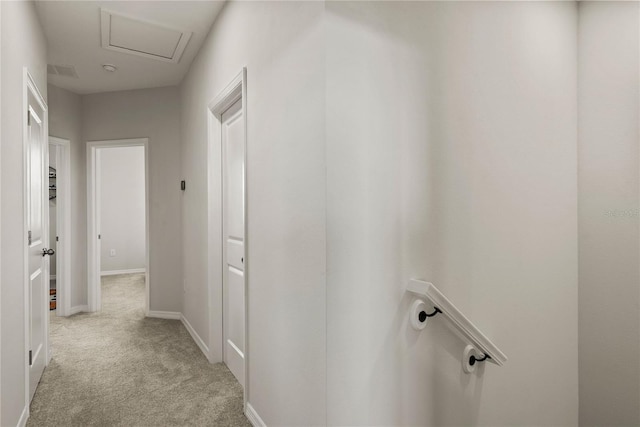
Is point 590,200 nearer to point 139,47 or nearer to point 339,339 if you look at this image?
point 339,339

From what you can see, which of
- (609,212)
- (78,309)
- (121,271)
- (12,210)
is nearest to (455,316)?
(609,212)

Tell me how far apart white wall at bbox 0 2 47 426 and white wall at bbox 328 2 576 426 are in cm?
159

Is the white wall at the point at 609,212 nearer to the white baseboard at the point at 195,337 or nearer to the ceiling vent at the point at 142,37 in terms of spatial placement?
the white baseboard at the point at 195,337

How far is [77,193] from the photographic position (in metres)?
4.34

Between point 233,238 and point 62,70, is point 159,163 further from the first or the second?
point 233,238

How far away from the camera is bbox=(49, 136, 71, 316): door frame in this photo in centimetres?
417

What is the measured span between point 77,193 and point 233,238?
273 centimetres

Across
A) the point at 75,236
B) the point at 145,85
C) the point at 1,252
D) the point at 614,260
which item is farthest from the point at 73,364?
the point at 614,260

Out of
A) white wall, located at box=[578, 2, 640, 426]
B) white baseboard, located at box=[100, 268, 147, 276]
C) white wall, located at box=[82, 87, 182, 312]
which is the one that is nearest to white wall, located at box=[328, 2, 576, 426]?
white wall, located at box=[578, 2, 640, 426]

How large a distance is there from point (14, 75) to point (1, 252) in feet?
3.13

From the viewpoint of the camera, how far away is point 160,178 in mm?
4156

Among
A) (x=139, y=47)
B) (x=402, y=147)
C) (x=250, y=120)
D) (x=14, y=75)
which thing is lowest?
(x=402, y=147)

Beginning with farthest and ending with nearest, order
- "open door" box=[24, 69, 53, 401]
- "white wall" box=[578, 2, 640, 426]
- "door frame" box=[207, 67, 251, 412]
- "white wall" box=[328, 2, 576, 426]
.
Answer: "door frame" box=[207, 67, 251, 412] < "open door" box=[24, 69, 53, 401] < "white wall" box=[578, 2, 640, 426] < "white wall" box=[328, 2, 576, 426]

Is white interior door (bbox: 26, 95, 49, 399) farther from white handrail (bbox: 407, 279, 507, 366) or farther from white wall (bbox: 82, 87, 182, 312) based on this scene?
white handrail (bbox: 407, 279, 507, 366)
